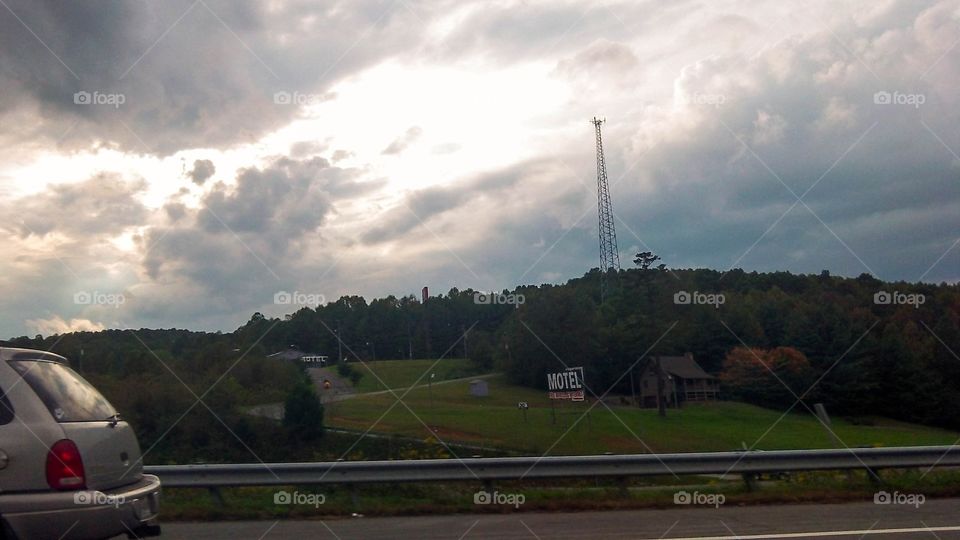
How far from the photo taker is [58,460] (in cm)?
586

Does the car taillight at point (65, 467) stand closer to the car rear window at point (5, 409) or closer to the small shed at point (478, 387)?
the car rear window at point (5, 409)

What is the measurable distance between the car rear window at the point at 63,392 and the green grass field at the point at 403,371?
1191 centimetres

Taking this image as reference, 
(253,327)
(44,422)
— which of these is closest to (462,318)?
(253,327)

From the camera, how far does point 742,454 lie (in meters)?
11.2

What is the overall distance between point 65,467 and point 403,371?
17555 millimetres

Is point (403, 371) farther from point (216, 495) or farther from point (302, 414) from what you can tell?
point (216, 495)

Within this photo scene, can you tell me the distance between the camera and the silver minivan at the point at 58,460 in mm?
5707

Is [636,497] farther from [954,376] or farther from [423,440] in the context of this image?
[954,376]
